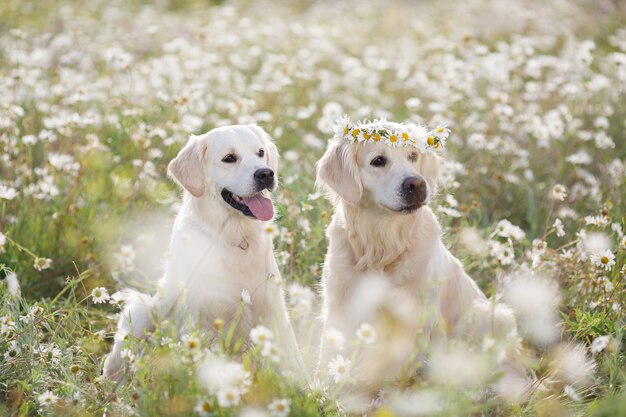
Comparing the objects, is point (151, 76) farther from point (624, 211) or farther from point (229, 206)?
point (624, 211)

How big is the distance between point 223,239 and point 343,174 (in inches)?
28.5

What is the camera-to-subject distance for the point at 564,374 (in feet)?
9.91

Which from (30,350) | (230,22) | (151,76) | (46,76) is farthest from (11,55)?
(30,350)

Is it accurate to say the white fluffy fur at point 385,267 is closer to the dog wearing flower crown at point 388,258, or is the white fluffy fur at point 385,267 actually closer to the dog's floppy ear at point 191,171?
the dog wearing flower crown at point 388,258

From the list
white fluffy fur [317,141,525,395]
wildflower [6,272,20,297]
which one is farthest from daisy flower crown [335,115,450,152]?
wildflower [6,272,20,297]

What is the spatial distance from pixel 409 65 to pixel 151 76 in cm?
279

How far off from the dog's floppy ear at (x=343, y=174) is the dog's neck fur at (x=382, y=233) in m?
0.11

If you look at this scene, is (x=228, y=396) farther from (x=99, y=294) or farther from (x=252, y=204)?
(x=252, y=204)

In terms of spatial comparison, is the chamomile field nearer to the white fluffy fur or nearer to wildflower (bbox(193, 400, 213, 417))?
wildflower (bbox(193, 400, 213, 417))

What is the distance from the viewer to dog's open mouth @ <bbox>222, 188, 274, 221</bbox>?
11.2ft

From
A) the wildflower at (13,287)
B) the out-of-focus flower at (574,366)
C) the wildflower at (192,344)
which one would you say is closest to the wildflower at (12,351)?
the wildflower at (13,287)

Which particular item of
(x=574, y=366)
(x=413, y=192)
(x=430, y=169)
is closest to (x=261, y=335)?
(x=413, y=192)

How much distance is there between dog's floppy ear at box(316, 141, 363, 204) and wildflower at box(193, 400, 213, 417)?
1.44 m

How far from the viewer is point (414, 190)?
3.20 meters
